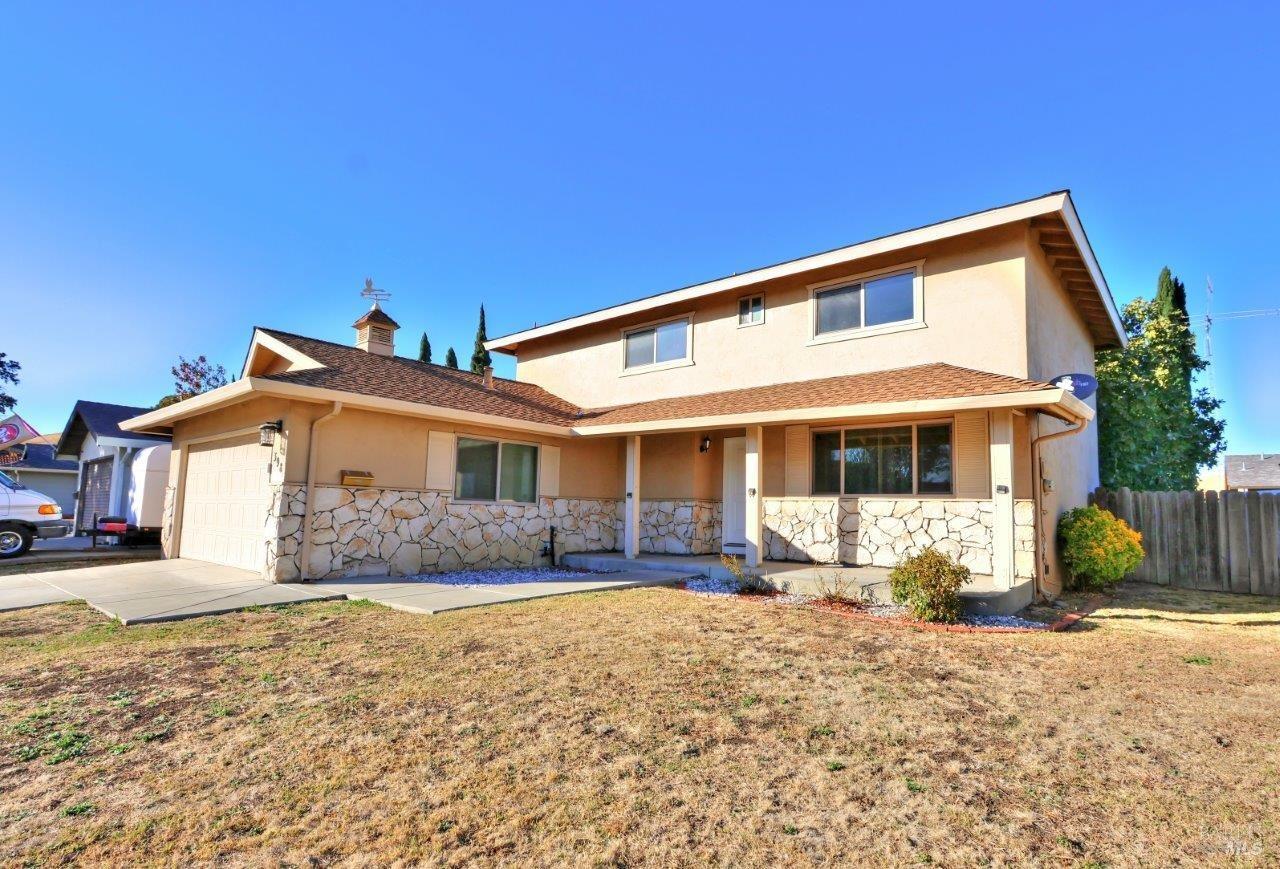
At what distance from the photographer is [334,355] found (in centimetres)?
1165

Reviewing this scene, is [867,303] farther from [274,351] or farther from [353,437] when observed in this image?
[274,351]

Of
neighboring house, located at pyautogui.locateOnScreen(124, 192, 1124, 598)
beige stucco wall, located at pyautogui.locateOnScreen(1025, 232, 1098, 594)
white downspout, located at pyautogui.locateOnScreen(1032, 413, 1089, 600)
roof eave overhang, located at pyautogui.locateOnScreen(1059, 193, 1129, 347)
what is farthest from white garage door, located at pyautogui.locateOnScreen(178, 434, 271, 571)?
roof eave overhang, located at pyautogui.locateOnScreen(1059, 193, 1129, 347)

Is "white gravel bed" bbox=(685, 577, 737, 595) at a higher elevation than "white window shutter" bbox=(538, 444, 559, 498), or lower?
lower

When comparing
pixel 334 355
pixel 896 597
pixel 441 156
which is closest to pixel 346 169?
pixel 441 156

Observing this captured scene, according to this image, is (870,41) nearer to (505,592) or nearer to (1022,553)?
(1022,553)

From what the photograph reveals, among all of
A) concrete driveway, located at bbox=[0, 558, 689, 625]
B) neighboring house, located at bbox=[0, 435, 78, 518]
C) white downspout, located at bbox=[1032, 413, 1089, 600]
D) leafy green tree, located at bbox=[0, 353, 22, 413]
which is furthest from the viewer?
neighboring house, located at bbox=[0, 435, 78, 518]

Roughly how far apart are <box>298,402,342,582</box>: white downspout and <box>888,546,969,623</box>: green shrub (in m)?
8.30

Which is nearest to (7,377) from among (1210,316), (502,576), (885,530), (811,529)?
(502,576)

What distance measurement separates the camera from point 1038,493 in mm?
8930

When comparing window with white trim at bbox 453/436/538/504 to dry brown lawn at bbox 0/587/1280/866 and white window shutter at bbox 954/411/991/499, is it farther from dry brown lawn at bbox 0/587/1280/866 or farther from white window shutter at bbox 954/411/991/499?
white window shutter at bbox 954/411/991/499

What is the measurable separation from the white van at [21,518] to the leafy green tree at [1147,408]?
83.8ft

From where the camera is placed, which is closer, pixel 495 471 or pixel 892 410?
pixel 892 410

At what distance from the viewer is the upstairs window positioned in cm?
1220

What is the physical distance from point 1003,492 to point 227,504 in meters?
12.7
